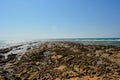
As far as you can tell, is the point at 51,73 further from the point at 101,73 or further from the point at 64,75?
the point at 101,73

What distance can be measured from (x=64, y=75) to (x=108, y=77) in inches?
80.2

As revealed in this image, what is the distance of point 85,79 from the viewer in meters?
6.33

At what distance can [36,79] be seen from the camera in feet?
22.4

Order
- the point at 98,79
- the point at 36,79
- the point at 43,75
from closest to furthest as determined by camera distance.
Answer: the point at 98,79 → the point at 36,79 → the point at 43,75

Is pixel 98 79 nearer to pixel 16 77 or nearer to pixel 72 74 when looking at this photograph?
pixel 72 74

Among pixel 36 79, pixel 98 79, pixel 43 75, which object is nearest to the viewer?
pixel 98 79

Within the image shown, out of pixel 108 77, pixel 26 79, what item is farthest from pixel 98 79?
pixel 26 79

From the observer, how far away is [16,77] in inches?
282

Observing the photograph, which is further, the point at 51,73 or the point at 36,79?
the point at 51,73

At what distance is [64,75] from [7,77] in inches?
110

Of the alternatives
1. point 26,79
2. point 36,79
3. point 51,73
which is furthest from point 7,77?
point 51,73

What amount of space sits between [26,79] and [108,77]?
3.74 meters

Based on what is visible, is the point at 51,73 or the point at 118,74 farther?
the point at 51,73

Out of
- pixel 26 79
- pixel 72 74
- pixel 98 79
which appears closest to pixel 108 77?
pixel 98 79
